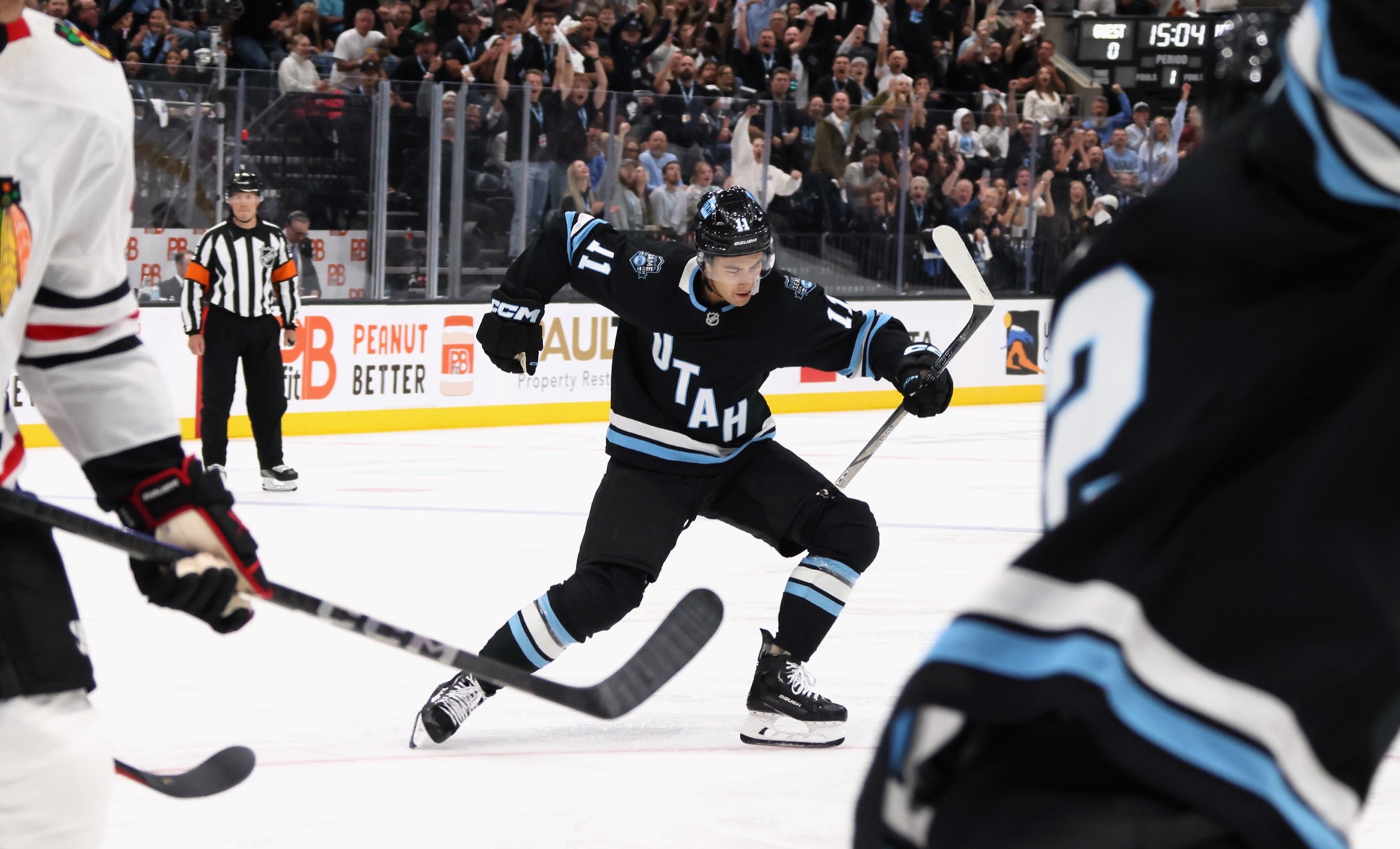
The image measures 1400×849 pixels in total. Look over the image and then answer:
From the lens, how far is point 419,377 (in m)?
9.55

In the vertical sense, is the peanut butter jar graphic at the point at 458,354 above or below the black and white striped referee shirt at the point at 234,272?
below

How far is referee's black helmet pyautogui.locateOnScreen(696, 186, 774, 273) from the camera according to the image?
3.62 m

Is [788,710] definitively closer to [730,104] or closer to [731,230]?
[731,230]

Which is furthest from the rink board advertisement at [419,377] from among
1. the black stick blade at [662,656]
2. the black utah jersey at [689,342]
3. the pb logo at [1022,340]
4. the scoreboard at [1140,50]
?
the black stick blade at [662,656]

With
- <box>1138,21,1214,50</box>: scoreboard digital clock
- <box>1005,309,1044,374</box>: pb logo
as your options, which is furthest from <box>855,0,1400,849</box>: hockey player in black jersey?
<box>1138,21,1214,50</box>: scoreboard digital clock

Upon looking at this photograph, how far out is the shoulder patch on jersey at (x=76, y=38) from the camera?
5.47 ft

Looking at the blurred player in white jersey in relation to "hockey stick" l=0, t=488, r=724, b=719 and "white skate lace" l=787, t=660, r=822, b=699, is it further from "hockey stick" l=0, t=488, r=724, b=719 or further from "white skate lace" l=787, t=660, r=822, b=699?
"white skate lace" l=787, t=660, r=822, b=699

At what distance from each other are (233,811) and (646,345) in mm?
1311

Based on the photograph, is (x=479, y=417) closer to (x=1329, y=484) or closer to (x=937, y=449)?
(x=937, y=449)

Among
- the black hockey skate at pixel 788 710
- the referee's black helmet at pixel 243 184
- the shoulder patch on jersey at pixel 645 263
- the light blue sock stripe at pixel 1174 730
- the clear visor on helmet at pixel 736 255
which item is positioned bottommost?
the black hockey skate at pixel 788 710

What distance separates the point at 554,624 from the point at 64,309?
1.92 meters

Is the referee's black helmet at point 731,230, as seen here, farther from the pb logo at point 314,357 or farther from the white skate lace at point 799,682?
the pb logo at point 314,357

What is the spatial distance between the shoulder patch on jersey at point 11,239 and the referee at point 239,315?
5954 mm

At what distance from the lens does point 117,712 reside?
148 inches
